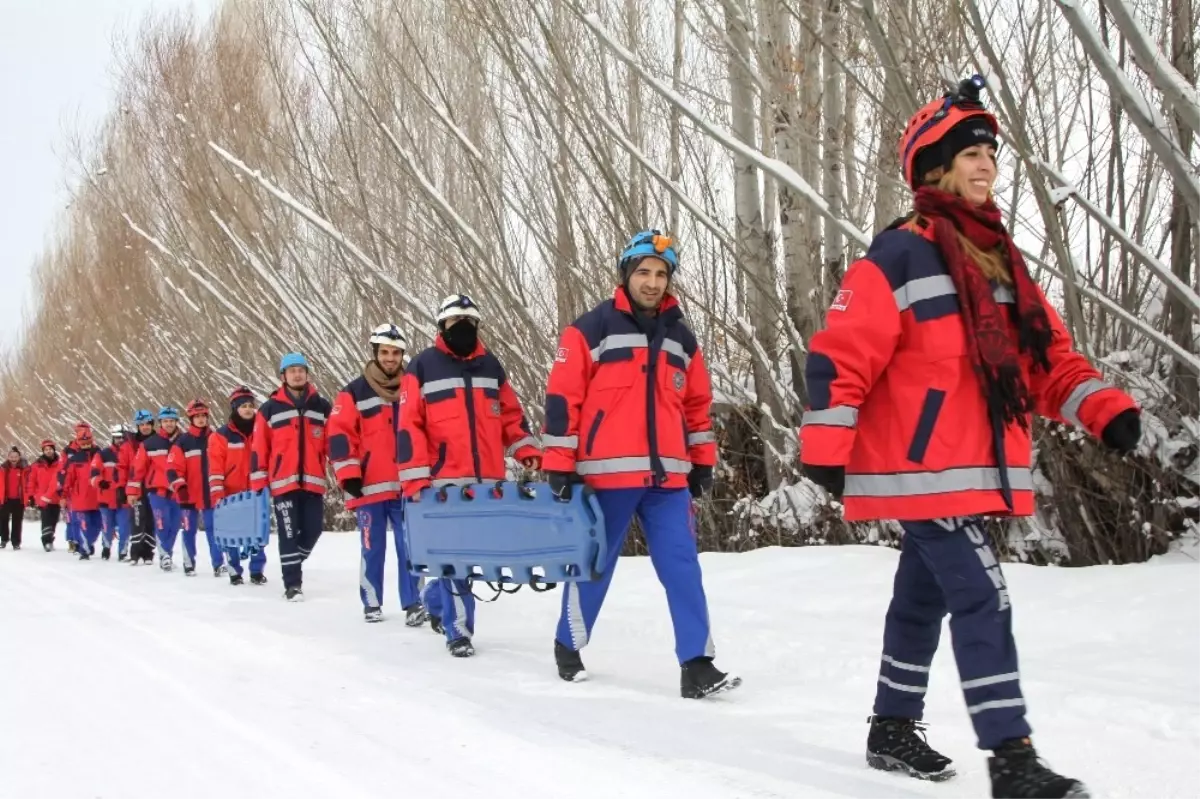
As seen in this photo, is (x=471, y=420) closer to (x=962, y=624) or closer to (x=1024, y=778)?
(x=962, y=624)

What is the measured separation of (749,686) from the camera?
15.1 ft

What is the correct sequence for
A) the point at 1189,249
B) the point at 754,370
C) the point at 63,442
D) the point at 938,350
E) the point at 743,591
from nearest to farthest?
the point at 938,350 → the point at 1189,249 → the point at 743,591 → the point at 754,370 → the point at 63,442

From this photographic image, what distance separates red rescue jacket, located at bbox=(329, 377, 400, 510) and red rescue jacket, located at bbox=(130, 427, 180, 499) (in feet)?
21.1

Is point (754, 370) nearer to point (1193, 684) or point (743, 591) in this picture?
point (743, 591)

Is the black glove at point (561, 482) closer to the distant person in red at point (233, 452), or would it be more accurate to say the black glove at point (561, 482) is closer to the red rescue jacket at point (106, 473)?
the distant person in red at point (233, 452)

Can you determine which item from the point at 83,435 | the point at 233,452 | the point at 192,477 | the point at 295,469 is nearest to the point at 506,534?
the point at 295,469

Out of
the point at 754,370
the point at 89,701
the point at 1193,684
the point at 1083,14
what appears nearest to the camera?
the point at 1083,14

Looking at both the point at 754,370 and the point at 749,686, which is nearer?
the point at 749,686

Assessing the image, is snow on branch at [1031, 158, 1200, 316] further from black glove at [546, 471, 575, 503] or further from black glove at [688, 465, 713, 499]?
black glove at [546, 471, 575, 503]

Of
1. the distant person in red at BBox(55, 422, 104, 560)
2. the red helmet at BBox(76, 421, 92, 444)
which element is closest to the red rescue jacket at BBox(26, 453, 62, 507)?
the red helmet at BBox(76, 421, 92, 444)

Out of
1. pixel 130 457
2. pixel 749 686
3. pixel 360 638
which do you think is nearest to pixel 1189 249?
pixel 749 686

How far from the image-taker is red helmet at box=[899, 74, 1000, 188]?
3.06 meters

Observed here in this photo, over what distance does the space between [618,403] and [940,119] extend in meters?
1.93

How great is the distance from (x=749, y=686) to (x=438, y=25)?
27.8ft
